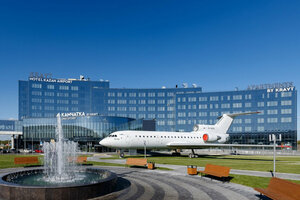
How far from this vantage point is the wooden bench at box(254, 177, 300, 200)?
10.1 metres

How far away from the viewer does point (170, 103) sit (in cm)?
11338

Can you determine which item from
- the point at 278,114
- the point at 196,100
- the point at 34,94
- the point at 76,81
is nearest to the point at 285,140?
the point at 278,114

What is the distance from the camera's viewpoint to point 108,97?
114688mm

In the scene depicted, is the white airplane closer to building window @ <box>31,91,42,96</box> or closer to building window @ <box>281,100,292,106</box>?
building window @ <box>281,100,292,106</box>

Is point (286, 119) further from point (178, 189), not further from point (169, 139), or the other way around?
point (178, 189)

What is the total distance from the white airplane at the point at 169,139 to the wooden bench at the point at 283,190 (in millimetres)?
24733

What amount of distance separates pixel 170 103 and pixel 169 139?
68.6 m

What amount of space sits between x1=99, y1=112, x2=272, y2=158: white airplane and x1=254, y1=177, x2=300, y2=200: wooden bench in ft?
81.1

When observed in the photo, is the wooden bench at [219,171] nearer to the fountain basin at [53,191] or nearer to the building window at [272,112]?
the fountain basin at [53,191]

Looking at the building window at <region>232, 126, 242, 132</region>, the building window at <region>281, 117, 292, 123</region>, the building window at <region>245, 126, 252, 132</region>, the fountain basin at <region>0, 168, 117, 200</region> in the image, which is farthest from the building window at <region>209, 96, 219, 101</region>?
the fountain basin at <region>0, 168, 117, 200</region>

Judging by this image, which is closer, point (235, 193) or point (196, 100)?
point (235, 193)

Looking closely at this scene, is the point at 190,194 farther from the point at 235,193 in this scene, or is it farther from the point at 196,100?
the point at 196,100

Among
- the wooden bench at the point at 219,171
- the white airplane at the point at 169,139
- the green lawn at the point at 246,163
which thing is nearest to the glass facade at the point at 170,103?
the white airplane at the point at 169,139

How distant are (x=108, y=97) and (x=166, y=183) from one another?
100376 millimetres
